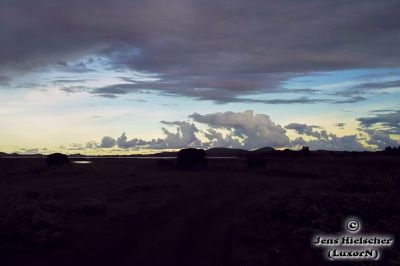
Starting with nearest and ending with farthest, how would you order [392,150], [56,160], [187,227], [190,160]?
[187,227] < [190,160] < [56,160] < [392,150]

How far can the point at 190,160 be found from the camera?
51.2m

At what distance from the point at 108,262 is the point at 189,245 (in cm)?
282

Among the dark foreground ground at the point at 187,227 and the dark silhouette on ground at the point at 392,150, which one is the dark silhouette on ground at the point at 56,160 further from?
the dark silhouette on ground at the point at 392,150

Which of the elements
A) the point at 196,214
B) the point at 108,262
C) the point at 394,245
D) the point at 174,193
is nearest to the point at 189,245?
the point at 108,262

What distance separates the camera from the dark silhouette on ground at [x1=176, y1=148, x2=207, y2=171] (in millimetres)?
50938

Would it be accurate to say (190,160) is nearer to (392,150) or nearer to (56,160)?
(56,160)

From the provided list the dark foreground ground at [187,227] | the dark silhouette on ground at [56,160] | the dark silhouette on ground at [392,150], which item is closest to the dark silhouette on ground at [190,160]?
the dark silhouette on ground at [56,160]

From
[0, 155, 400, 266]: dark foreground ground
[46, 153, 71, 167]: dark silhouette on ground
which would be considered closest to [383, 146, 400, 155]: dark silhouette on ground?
[0, 155, 400, 266]: dark foreground ground

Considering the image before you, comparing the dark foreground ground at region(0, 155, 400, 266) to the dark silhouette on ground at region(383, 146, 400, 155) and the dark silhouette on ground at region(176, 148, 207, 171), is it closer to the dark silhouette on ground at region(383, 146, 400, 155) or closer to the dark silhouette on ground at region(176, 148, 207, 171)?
the dark silhouette on ground at region(176, 148, 207, 171)

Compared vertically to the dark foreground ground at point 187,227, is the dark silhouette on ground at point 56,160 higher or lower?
higher

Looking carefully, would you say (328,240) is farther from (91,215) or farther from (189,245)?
(91,215)

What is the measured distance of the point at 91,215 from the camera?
19.9m

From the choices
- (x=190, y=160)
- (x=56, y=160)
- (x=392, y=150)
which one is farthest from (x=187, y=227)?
(x=392, y=150)

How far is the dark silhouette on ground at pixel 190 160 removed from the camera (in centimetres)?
5094
